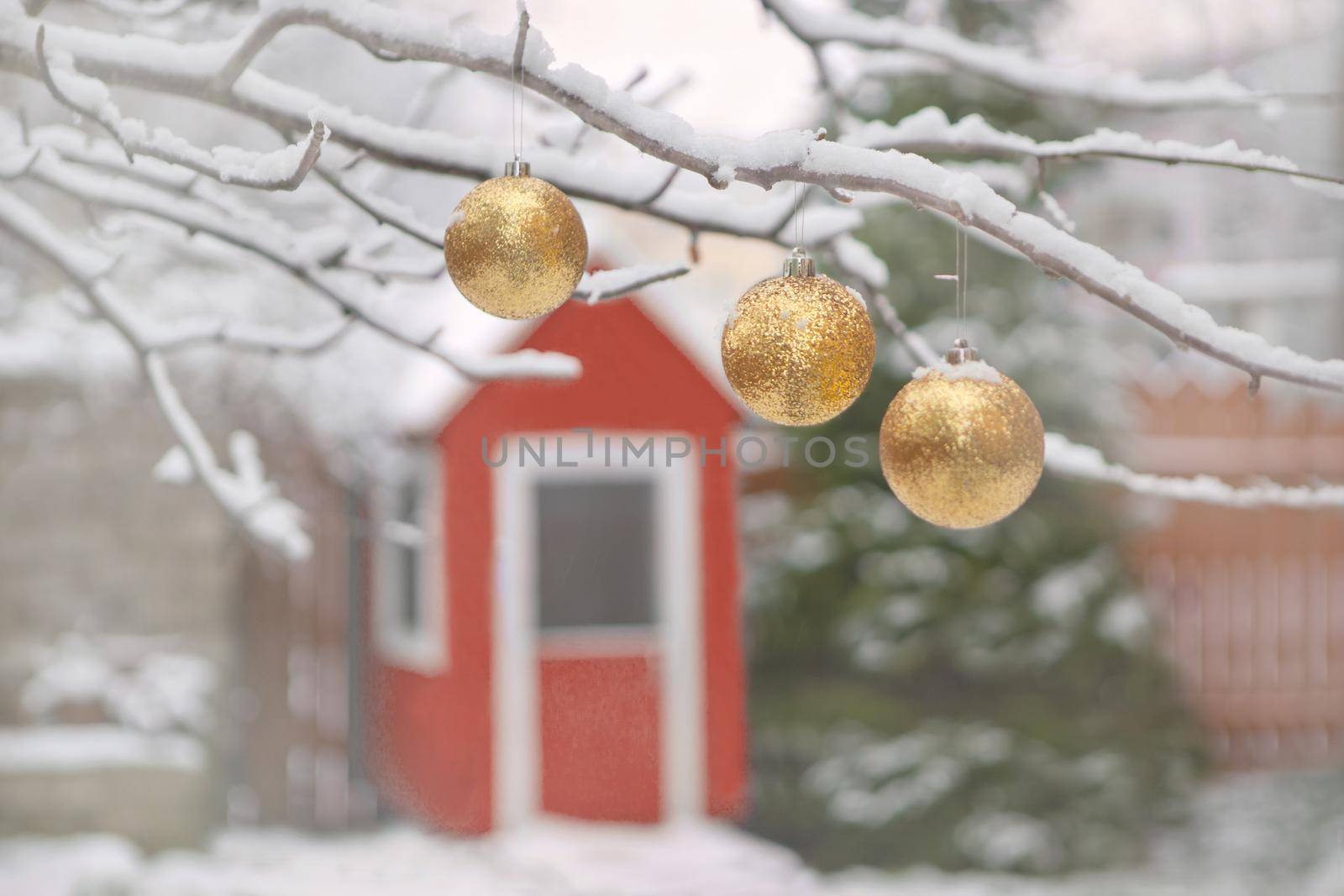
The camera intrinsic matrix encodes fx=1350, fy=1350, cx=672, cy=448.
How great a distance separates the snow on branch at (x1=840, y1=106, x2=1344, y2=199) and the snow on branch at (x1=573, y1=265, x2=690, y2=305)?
422 mm

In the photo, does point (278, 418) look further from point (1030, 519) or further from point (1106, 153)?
point (1106, 153)

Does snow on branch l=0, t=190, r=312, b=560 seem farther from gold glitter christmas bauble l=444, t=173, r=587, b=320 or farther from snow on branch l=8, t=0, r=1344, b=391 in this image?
gold glitter christmas bauble l=444, t=173, r=587, b=320

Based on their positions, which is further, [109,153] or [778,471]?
[778,471]

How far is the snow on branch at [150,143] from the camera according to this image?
1.82 meters

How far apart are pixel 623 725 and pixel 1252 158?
14.9 ft

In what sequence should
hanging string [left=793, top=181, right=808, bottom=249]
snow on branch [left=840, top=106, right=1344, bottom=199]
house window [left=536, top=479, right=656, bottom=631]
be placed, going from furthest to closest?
house window [left=536, top=479, right=656, bottom=631]
hanging string [left=793, top=181, right=808, bottom=249]
snow on branch [left=840, top=106, right=1344, bottom=199]

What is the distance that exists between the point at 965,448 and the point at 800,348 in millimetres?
241

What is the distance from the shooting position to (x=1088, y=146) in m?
2.13

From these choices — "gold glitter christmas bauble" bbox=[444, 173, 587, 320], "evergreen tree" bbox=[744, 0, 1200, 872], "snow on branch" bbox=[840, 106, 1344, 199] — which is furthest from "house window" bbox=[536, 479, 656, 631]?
"gold glitter christmas bauble" bbox=[444, 173, 587, 320]

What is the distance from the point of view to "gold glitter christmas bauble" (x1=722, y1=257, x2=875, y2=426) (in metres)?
1.71

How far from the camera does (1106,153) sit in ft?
6.86

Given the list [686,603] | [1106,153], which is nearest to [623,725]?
[686,603]

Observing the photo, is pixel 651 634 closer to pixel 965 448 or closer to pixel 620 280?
pixel 620 280

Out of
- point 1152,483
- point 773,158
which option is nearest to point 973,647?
point 1152,483
